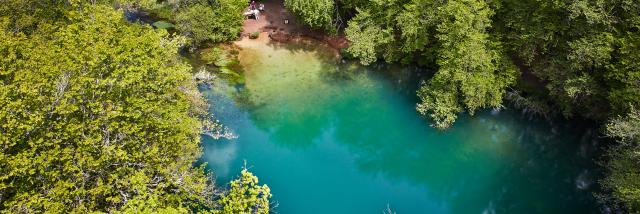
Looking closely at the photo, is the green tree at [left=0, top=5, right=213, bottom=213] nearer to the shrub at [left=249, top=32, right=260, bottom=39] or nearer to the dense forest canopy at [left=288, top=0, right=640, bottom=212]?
the dense forest canopy at [left=288, top=0, right=640, bottom=212]

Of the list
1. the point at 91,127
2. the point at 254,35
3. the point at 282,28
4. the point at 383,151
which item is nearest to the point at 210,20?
the point at 254,35

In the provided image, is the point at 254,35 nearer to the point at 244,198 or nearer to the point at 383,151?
the point at 383,151

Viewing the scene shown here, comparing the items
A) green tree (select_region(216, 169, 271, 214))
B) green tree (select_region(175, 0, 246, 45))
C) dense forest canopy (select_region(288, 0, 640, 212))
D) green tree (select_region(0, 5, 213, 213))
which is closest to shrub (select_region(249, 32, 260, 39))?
green tree (select_region(175, 0, 246, 45))

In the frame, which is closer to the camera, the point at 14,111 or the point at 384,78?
the point at 14,111

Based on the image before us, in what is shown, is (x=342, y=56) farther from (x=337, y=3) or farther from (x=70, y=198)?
(x=70, y=198)

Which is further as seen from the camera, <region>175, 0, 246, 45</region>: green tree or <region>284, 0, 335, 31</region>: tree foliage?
<region>175, 0, 246, 45</region>: green tree

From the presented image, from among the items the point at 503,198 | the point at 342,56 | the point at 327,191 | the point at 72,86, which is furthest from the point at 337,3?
the point at 72,86

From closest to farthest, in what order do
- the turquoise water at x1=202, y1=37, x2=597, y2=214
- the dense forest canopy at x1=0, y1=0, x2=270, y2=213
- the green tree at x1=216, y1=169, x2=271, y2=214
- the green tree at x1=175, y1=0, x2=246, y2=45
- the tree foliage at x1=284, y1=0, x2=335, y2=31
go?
the green tree at x1=216, y1=169, x2=271, y2=214
the dense forest canopy at x1=0, y1=0, x2=270, y2=213
the turquoise water at x1=202, y1=37, x2=597, y2=214
the tree foliage at x1=284, y1=0, x2=335, y2=31
the green tree at x1=175, y1=0, x2=246, y2=45
